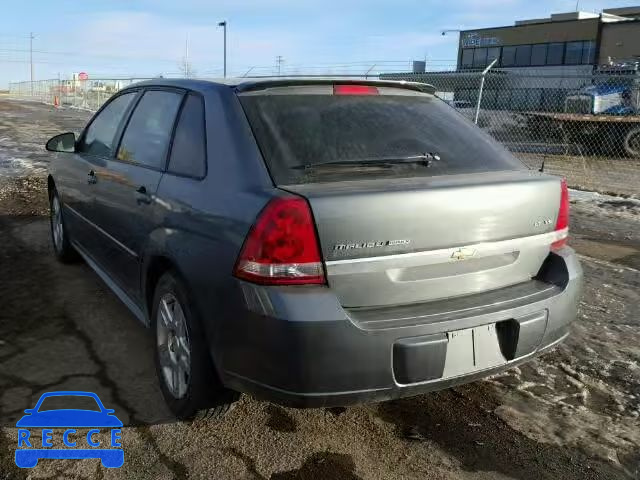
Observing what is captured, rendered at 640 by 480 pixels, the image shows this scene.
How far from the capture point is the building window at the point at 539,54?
153 ft

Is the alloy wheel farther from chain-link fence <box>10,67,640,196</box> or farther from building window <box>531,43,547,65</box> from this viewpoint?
building window <box>531,43,547,65</box>

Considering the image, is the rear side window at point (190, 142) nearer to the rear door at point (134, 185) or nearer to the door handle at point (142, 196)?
the rear door at point (134, 185)

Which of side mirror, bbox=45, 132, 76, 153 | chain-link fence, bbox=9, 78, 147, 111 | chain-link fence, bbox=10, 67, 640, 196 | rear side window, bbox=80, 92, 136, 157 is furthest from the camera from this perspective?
chain-link fence, bbox=9, 78, 147, 111

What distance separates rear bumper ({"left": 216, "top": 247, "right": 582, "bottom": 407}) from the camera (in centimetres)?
223

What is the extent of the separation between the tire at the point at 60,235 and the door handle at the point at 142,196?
206 cm

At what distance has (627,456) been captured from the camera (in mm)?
2727

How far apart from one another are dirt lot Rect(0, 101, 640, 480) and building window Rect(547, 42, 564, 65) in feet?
152

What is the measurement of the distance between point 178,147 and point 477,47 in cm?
5420

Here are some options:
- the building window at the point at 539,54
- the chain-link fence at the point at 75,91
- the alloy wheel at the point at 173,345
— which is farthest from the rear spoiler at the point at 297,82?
the building window at the point at 539,54

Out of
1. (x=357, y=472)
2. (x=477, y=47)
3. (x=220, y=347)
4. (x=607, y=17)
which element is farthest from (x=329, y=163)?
(x=477, y=47)

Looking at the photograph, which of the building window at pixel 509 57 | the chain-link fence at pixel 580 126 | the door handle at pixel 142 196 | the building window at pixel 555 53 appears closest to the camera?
the door handle at pixel 142 196

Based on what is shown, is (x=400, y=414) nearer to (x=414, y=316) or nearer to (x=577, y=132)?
(x=414, y=316)

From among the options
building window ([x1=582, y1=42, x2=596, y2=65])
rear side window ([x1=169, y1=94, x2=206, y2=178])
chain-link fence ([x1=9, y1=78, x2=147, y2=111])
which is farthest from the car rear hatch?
building window ([x1=582, y1=42, x2=596, y2=65])

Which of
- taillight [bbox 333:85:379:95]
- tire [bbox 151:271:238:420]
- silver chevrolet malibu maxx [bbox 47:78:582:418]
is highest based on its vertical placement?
taillight [bbox 333:85:379:95]
